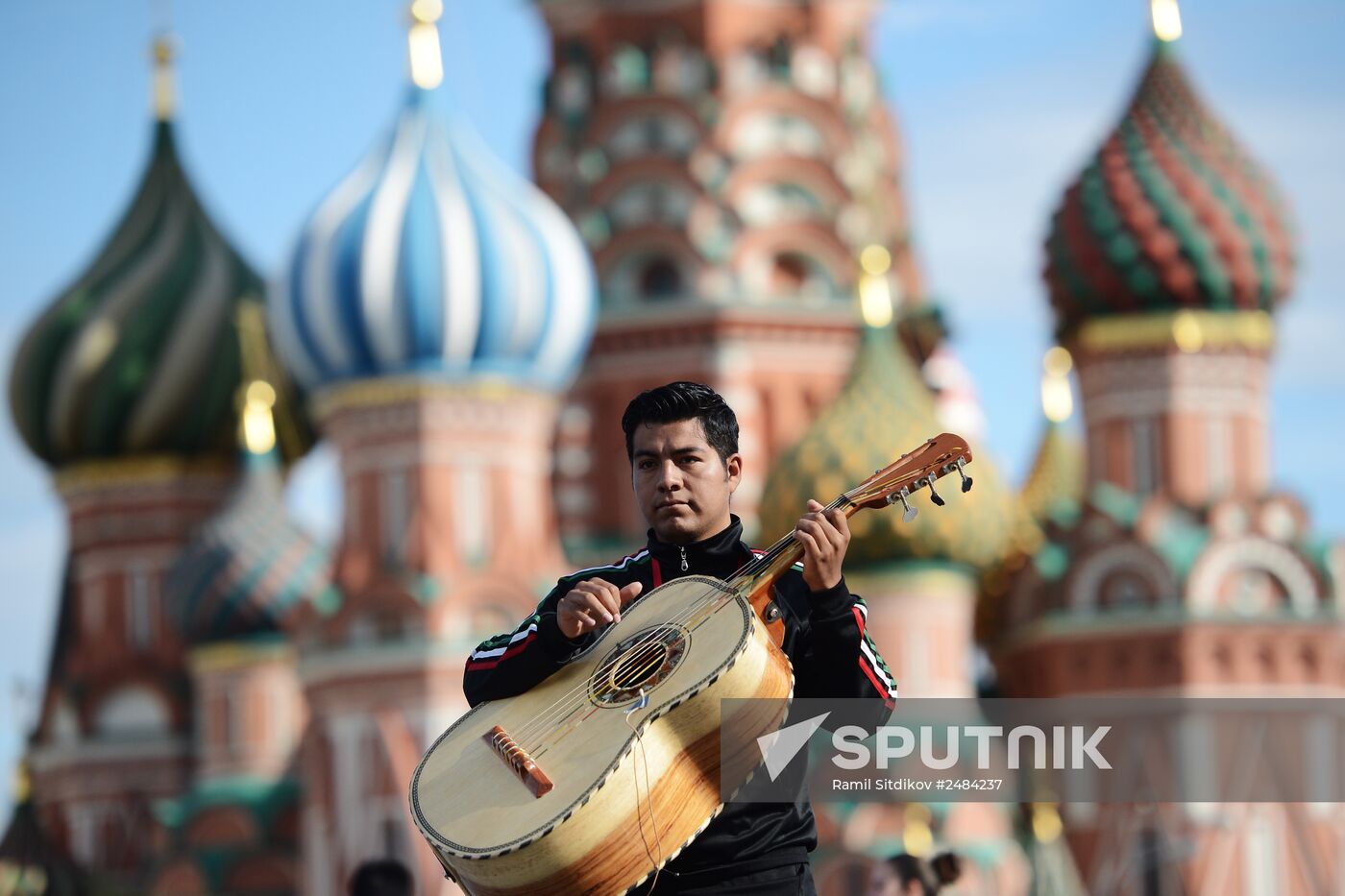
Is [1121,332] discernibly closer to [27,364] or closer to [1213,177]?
[1213,177]

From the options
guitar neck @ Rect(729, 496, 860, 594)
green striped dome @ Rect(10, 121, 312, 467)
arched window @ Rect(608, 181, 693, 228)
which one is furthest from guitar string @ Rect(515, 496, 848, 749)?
green striped dome @ Rect(10, 121, 312, 467)

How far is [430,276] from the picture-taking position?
2625cm

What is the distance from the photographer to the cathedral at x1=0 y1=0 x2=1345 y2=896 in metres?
25.5

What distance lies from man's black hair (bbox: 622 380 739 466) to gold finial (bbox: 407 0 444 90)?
21597 millimetres

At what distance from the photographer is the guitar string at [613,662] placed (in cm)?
557

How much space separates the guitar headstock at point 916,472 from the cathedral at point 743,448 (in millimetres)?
16949

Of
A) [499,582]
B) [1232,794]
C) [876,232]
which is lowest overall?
[1232,794]

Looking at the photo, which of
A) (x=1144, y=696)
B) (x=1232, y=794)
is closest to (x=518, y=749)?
(x=1232, y=794)

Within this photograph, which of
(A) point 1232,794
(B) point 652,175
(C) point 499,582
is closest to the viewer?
(A) point 1232,794

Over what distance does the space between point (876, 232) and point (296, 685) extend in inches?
242

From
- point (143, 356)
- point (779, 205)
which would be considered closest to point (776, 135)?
point (779, 205)

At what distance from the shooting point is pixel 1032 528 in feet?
88.7

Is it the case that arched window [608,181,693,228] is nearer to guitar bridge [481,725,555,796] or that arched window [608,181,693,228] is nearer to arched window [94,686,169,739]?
arched window [94,686,169,739]

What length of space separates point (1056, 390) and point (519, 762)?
25.6m
